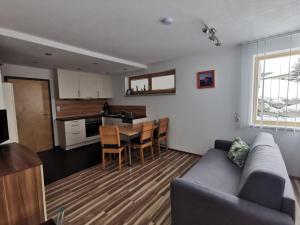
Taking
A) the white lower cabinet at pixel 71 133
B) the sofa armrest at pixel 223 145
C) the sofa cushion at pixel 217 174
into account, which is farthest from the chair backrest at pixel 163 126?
the white lower cabinet at pixel 71 133

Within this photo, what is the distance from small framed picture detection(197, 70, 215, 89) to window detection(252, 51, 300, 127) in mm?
744

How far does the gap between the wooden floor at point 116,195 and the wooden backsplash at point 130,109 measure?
5.87 ft

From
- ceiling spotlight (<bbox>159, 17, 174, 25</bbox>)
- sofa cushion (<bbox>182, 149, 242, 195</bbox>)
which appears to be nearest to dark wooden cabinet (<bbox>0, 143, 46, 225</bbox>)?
sofa cushion (<bbox>182, 149, 242, 195</bbox>)

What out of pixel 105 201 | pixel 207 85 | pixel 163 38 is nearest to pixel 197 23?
pixel 163 38

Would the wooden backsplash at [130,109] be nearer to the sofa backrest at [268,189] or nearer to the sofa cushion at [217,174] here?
the sofa cushion at [217,174]

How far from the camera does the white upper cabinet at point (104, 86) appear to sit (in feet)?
16.5

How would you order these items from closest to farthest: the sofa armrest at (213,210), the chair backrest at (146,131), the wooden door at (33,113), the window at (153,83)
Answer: the sofa armrest at (213,210)
the chair backrest at (146,131)
the wooden door at (33,113)
the window at (153,83)

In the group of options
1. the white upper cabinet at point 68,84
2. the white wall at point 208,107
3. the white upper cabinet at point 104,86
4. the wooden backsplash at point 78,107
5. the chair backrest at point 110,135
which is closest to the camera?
the white wall at point 208,107

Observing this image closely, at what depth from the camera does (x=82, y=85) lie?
462 centimetres

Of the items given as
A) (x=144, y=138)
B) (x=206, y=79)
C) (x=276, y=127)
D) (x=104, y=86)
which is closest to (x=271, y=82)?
(x=276, y=127)

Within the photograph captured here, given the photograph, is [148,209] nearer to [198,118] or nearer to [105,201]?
[105,201]

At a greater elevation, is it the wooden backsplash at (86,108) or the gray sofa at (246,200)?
the wooden backsplash at (86,108)

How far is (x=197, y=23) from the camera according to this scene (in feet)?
6.53

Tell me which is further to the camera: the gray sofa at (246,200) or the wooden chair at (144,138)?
the wooden chair at (144,138)
